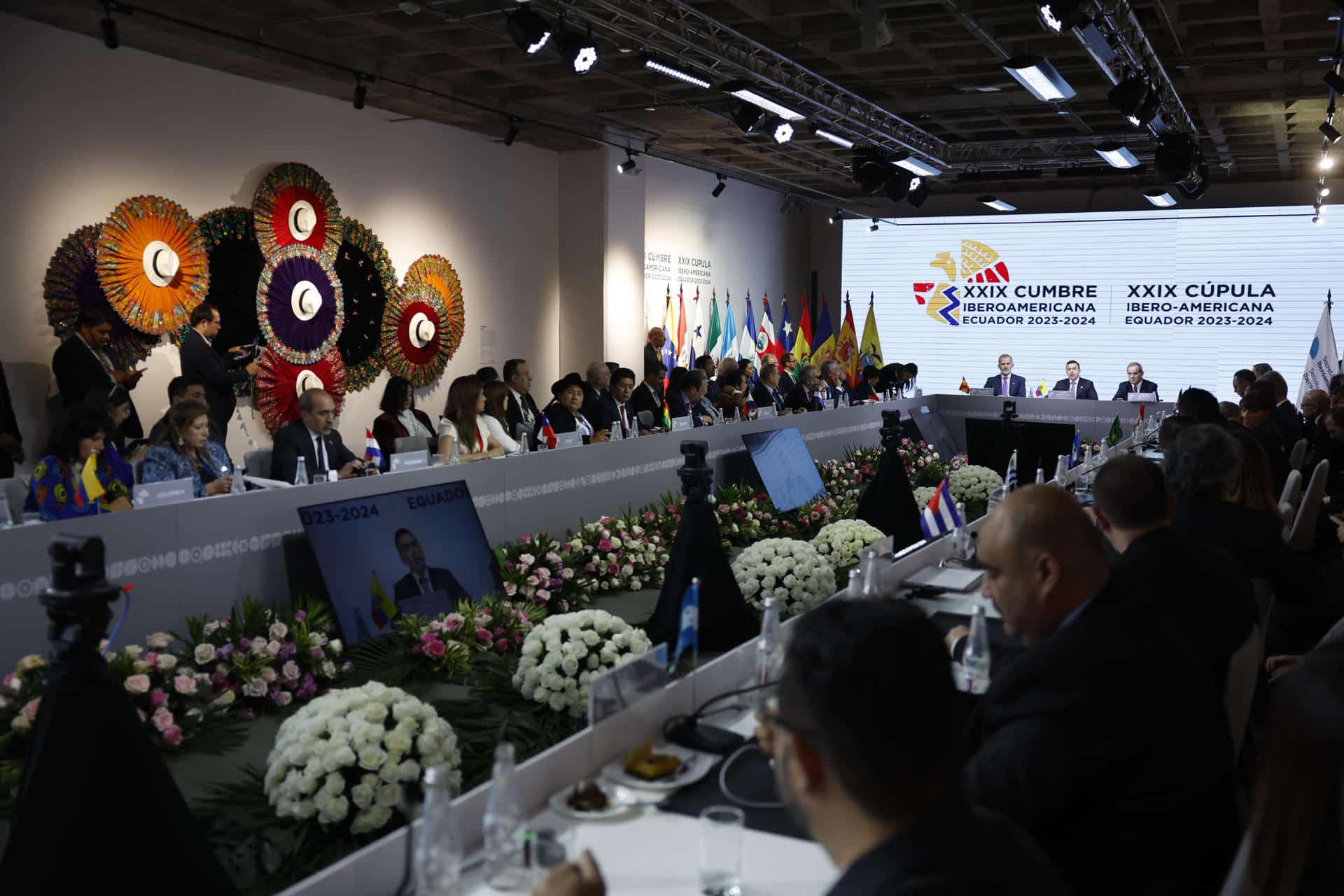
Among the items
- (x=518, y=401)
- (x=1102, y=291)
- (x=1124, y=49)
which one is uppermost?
(x=1124, y=49)

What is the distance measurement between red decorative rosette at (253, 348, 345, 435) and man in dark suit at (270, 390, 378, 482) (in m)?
2.51

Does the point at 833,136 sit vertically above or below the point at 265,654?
above

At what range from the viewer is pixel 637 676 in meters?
2.14

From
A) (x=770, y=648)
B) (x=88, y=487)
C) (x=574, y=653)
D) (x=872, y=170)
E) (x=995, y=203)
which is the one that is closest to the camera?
(x=770, y=648)

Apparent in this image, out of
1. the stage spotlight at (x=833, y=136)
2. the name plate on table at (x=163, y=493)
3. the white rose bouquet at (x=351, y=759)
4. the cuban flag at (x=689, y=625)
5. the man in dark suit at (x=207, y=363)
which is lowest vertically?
the white rose bouquet at (x=351, y=759)

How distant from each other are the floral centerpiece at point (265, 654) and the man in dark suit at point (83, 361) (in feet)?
10.4

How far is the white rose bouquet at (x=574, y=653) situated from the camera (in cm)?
281

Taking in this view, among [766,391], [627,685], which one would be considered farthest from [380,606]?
[766,391]

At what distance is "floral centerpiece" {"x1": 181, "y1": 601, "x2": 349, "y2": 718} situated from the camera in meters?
3.32

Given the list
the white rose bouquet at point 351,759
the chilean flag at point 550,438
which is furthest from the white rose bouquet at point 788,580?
the chilean flag at point 550,438

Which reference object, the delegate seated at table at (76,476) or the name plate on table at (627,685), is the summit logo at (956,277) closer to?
the delegate seated at table at (76,476)

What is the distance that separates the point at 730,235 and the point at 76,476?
10765mm

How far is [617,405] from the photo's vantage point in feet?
25.2

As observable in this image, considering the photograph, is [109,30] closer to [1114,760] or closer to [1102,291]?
[1114,760]
